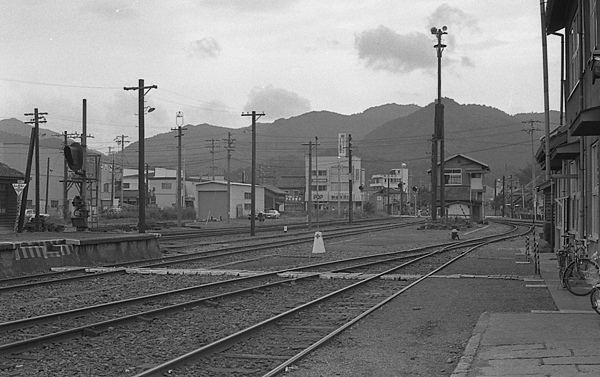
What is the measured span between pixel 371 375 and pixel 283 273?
11.3m

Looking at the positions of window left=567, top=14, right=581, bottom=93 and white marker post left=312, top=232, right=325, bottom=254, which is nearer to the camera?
window left=567, top=14, right=581, bottom=93

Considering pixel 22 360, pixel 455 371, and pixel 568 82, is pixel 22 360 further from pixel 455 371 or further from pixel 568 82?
pixel 568 82

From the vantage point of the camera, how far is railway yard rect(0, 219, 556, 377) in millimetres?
8797

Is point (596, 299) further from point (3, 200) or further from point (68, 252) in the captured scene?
point (3, 200)

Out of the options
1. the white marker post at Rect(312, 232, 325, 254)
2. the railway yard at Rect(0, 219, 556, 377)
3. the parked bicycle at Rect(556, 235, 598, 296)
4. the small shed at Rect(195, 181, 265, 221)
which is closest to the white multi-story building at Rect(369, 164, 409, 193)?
A: the small shed at Rect(195, 181, 265, 221)

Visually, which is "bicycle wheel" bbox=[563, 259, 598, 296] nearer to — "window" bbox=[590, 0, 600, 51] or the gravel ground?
the gravel ground

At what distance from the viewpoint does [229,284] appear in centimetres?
1723

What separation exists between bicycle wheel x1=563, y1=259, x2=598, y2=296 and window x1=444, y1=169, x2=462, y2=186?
61.7 meters

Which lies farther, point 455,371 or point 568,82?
point 568,82

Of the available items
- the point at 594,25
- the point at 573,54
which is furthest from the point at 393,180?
the point at 594,25

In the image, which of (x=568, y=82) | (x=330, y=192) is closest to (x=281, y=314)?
(x=568, y=82)

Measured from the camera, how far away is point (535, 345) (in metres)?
9.00

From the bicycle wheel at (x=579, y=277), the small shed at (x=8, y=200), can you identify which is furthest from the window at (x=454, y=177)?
the bicycle wheel at (x=579, y=277)

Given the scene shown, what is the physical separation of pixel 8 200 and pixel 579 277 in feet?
119
